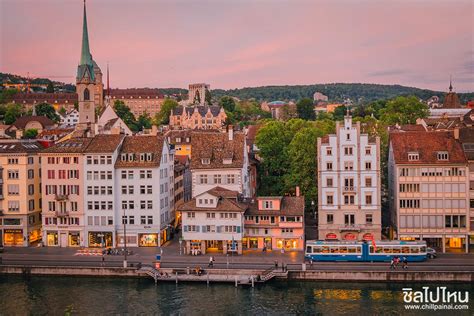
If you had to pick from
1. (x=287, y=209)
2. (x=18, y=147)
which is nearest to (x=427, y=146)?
(x=287, y=209)

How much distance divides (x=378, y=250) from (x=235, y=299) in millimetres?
19001

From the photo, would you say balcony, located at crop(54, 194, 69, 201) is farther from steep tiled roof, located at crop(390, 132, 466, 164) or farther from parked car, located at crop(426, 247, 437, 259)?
parked car, located at crop(426, 247, 437, 259)

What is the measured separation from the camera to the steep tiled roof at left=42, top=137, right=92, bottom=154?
A: 3455 inches

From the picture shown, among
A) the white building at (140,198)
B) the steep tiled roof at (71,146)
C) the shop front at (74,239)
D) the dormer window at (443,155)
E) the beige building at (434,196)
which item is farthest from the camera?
the steep tiled roof at (71,146)

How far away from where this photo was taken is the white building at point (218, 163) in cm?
8831

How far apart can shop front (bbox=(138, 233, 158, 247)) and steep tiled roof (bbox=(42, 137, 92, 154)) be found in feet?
45.7

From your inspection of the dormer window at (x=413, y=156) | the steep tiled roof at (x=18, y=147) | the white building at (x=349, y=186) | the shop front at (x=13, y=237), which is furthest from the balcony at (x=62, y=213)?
the dormer window at (x=413, y=156)

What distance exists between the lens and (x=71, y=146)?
89.1m

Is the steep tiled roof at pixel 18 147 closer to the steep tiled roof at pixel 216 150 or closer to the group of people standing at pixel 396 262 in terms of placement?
the steep tiled roof at pixel 216 150

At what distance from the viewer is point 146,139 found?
89312 mm

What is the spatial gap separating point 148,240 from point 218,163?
45.5 ft

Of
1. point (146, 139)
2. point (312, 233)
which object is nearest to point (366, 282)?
point (312, 233)

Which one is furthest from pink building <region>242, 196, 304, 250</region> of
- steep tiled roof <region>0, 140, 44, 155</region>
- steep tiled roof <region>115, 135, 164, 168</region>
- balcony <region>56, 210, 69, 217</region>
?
steep tiled roof <region>0, 140, 44, 155</region>

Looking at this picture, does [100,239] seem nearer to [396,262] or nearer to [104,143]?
[104,143]
